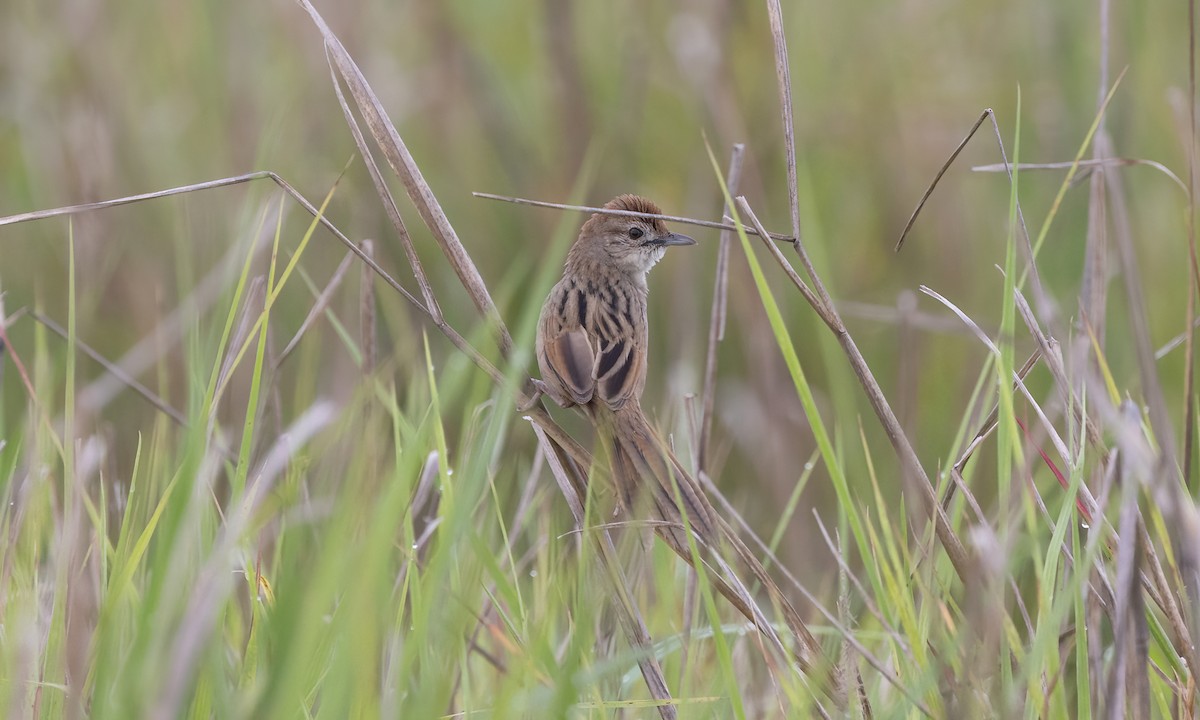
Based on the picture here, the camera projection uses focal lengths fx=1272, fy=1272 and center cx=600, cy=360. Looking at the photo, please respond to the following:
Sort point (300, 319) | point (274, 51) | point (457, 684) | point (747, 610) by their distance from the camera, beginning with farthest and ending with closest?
point (274, 51), point (300, 319), point (457, 684), point (747, 610)

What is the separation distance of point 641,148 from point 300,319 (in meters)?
1.47

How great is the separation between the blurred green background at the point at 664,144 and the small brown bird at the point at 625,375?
50cm

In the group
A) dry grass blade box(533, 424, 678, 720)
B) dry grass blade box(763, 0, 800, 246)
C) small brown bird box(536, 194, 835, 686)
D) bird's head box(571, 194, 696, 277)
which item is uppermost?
dry grass blade box(763, 0, 800, 246)

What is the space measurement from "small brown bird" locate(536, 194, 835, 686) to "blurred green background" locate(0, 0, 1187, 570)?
0.50m

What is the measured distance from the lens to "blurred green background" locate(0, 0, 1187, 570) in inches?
177

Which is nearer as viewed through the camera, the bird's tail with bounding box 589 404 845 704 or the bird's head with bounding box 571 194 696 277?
the bird's tail with bounding box 589 404 845 704

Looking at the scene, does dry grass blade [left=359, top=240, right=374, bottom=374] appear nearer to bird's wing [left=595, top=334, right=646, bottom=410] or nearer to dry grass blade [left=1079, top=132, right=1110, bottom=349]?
bird's wing [left=595, top=334, right=646, bottom=410]

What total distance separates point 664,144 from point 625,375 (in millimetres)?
2186

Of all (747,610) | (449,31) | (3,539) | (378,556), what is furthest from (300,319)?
(378,556)

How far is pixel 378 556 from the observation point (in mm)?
1289

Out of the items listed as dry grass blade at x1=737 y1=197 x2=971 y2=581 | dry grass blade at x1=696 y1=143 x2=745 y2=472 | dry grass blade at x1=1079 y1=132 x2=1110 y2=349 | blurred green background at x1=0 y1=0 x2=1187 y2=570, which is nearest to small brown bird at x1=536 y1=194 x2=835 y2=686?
dry grass blade at x1=696 y1=143 x2=745 y2=472

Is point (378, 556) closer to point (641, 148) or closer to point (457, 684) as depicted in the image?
point (457, 684)

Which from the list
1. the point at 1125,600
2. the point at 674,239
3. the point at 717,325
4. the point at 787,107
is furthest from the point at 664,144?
the point at 1125,600

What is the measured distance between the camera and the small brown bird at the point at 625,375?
1801mm
